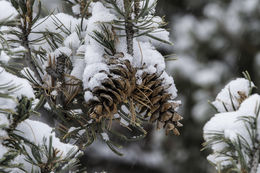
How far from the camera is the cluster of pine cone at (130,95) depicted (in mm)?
608

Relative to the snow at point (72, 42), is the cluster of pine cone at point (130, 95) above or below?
below

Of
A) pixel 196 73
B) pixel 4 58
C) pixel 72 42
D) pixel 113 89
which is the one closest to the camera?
pixel 4 58

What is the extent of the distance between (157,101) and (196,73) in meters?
2.92

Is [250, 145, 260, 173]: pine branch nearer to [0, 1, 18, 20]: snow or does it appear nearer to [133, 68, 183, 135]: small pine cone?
[133, 68, 183, 135]: small pine cone

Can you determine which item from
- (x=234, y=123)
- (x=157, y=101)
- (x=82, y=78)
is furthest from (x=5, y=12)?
(x=234, y=123)

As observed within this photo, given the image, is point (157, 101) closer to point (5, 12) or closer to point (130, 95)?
point (130, 95)

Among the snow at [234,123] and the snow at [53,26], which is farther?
the snow at [53,26]

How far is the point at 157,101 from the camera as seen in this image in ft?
2.18

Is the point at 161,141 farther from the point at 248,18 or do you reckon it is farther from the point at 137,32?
the point at 137,32

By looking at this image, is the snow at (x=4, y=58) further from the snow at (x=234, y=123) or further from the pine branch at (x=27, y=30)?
the snow at (x=234, y=123)

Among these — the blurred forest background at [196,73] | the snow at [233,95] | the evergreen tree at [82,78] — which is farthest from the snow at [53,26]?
the blurred forest background at [196,73]

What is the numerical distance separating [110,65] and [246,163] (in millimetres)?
309

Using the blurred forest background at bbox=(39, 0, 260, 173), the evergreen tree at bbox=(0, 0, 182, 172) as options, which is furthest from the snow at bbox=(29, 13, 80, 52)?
the blurred forest background at bbox=(39, 0, 260, 173)

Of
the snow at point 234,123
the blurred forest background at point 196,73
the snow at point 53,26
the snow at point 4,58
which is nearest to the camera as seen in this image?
the snow at point 4,58
